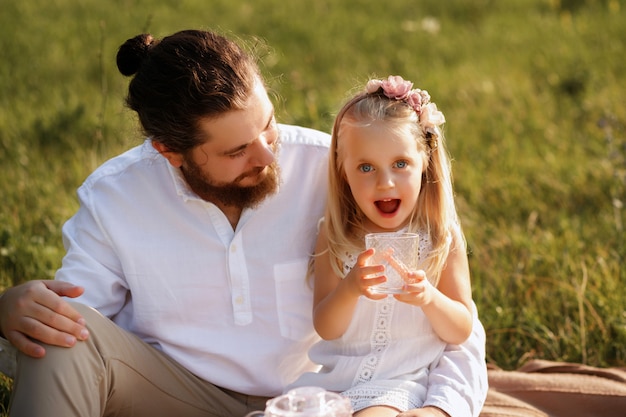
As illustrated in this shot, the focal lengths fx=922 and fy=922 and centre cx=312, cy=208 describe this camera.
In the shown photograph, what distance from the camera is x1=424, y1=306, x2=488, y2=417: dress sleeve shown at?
284 centimetres

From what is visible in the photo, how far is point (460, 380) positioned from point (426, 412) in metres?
0.19

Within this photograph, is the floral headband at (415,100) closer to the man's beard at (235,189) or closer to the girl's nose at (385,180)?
the girl's nose at (385,180)

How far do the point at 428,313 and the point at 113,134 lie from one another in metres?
3.73

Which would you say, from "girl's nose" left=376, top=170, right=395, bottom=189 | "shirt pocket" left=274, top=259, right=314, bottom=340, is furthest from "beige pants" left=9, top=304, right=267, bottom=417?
"girl's nose" left=376, top=170, right=395, bottom=189

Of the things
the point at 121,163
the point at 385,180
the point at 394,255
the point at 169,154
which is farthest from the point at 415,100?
the point at 121,163

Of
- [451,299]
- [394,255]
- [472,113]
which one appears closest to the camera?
[394,255]

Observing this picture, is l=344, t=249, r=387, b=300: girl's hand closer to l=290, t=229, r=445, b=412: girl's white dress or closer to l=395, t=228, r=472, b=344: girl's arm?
l=395, t=228, r=472, b=344: girl's arm

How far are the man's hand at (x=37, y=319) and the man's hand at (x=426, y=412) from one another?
39.0 inches

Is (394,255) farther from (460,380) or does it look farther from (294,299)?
(294,299)

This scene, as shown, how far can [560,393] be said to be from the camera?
343 centimetres

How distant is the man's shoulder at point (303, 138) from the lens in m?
3.31

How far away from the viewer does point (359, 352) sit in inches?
120

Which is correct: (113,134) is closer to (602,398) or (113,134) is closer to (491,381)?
(491,381)

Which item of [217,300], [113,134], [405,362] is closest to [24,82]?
[113,134]
